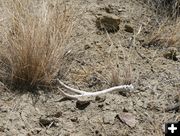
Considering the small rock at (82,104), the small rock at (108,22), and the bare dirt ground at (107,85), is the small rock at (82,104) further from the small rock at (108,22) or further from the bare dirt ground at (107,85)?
the small rock at (108,22)

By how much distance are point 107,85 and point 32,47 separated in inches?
18.6

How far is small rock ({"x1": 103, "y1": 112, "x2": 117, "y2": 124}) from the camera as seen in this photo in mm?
2305

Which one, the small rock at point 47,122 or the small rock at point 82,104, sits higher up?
the small rock at point 82,104

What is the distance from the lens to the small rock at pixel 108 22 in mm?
2951

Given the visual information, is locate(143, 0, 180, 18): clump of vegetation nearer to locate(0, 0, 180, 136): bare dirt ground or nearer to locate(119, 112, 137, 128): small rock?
locate(0, 0, 180, 136): bare dirt ground

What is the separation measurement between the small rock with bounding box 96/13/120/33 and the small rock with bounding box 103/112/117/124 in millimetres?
763

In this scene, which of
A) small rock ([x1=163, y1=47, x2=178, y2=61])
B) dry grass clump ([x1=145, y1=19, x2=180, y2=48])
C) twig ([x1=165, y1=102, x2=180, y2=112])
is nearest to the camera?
twig ([x1=165, y1=102, x2=180, y2=112])

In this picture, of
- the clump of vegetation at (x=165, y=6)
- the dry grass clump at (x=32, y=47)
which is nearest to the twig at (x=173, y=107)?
the dry grass clump at (x=32, y=47)

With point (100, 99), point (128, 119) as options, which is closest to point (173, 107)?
point (128, 119)

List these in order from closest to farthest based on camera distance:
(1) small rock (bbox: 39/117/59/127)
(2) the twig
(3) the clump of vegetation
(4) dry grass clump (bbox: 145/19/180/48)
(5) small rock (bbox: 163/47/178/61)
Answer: (1) small rock (bbox: 39/117/59/127)
(2) the twig
(5) small rock (bbox: 163/47/178/61)
(4) dry grass clump (bbox: 145/19/180/48)
(3) the clump of vegetation

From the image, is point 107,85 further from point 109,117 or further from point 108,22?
point 108,22

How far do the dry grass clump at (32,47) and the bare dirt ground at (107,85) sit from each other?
0.30 ft

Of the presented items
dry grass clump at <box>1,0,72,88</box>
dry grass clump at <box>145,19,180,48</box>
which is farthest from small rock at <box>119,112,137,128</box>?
dry grass clump at <box>145,19,180,48</box>

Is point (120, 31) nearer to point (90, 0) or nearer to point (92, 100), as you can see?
point (90, 0)
